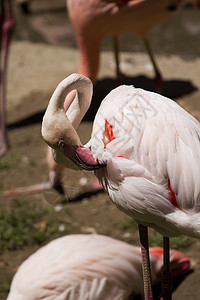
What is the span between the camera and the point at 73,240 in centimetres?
272

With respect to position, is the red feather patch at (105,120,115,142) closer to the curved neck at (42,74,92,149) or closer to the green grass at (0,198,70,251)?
the curved neck at (42,74,92,149)

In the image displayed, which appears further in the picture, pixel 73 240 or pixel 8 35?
pixel 8 35

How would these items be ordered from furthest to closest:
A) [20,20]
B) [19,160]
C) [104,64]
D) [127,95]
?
1. [20,20]
2. [104,64]
3. [19,160]
4. [127,95]

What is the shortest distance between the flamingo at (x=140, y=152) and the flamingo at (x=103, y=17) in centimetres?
202

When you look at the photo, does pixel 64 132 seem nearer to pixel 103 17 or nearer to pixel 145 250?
pixel 145 250

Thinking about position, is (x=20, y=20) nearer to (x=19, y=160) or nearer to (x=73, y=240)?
(x=19, y=160)

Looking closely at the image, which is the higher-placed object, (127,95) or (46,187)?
(127,95)

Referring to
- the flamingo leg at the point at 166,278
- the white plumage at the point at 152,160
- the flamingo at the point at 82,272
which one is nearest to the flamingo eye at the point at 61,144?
the white plumage at the point at 152,160

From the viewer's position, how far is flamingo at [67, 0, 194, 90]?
399 centimetres

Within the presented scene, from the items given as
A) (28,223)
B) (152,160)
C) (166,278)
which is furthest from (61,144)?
(28,223)

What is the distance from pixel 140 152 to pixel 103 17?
7.43ft

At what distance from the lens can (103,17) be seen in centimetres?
401

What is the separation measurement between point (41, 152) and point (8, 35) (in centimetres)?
110

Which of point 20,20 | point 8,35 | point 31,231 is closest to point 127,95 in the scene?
point 31,231
